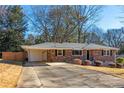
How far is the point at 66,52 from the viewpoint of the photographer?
38.2m

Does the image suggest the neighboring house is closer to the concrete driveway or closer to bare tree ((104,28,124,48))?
bare tree ((104,28,124,48))

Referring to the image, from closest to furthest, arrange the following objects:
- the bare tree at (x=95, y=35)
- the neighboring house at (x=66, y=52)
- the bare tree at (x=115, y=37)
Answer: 1. the neighboring house at (x=66, y=52)
2. the bare tree at (x=95, y=35)
3. the bare tree at (x=115, y=37)

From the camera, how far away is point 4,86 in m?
14.6

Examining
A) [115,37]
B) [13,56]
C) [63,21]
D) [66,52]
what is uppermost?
[63,21]

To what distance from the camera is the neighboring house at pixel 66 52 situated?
3781cm

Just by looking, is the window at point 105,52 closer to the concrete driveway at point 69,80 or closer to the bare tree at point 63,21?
the bare tree at point 63,21

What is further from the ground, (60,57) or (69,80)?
(69,80)

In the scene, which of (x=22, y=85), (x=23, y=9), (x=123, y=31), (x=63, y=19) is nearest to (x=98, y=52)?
(x=63, y=19)

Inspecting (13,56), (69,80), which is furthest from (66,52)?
(69,80)

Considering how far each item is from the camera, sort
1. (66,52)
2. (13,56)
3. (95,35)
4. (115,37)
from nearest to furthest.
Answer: (66,52) < (13,56) < (95,35) < (115,37)

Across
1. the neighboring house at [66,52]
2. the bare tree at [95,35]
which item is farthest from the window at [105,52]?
the bare tree at [95,35]

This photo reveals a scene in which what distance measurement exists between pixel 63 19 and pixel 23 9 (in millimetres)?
8520

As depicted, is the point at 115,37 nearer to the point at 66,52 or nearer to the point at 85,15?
the point at 85,15

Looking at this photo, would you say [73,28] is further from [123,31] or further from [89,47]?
[89,47]
